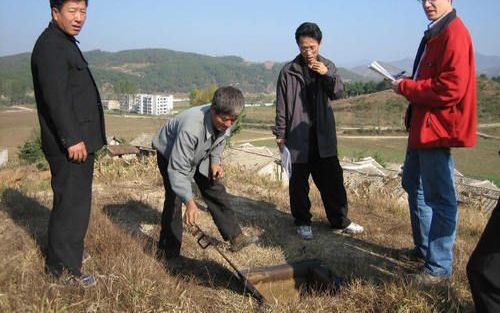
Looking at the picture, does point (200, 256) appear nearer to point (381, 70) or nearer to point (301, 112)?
point (301, 112)

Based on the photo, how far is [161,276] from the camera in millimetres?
2926

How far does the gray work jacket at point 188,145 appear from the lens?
323cm

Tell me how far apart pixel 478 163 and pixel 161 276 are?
43.4m

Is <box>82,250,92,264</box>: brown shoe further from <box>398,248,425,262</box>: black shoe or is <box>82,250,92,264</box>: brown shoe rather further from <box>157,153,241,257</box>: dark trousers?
<box>398,248,425,262</box>: black shoe

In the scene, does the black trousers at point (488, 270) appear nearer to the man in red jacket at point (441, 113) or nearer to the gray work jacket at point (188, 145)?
the man in red jacket at point (441, 113)

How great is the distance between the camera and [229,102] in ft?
9.96

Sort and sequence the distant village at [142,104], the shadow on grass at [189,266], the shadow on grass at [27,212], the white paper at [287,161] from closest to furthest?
the shadow on grass at [189,266]
the shadow on grass at [27,212]
the white paper at [287,161]
the distant village at [142,104]

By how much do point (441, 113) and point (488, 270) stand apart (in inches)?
48.0

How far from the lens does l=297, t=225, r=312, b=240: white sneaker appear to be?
4367 mm

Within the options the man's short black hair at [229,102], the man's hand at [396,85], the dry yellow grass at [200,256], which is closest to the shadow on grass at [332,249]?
the dry yellow grass at [200,256]

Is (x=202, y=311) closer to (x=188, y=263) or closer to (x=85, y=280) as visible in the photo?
(x=85, y=280)

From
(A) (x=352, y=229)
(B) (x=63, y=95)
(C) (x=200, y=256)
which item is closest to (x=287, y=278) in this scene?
(C) (x=200, y=256)

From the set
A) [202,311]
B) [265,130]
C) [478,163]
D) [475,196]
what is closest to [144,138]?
[475,196]

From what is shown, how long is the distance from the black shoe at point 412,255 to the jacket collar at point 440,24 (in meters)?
1.73
